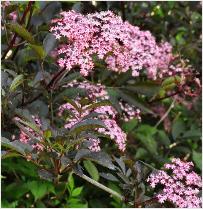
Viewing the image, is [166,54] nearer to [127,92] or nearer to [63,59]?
[127,92]

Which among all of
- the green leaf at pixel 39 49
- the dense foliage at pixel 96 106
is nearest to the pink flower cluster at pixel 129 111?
the dense foliage at pixel 96 106

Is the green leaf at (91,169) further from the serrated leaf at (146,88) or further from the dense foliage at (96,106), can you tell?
the serrated leaf at (146,88)

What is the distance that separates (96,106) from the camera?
1.61 m

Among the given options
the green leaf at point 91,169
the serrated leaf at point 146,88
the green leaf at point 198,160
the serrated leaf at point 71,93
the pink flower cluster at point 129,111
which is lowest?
the green leaf at point 91,169

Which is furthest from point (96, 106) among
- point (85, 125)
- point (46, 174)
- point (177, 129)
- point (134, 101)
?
point (177, 129)

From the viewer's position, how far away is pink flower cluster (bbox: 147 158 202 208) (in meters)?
1.60

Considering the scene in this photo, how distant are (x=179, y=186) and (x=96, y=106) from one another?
0.39 metres

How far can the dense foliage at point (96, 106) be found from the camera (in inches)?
62.2

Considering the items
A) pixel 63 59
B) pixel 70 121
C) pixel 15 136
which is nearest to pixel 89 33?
pixel 63 59

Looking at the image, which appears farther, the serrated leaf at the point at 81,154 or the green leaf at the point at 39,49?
the green leaf at the point at 39,49

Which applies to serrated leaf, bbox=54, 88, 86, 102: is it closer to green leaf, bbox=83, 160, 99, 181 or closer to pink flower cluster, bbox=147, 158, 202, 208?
green leaf, bbox=83, 160, 99, 181

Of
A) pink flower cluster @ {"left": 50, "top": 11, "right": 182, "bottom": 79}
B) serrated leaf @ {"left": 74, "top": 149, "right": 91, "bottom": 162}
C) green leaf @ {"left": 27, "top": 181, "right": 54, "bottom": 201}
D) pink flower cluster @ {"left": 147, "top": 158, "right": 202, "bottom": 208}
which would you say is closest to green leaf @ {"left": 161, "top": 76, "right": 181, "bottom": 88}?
pink flower cluster @ {"left": 50, "top": 11, "right": 182, "bottom": 79}

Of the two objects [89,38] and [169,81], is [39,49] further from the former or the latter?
[169,81]

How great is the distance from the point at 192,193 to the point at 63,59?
62 centimetres
